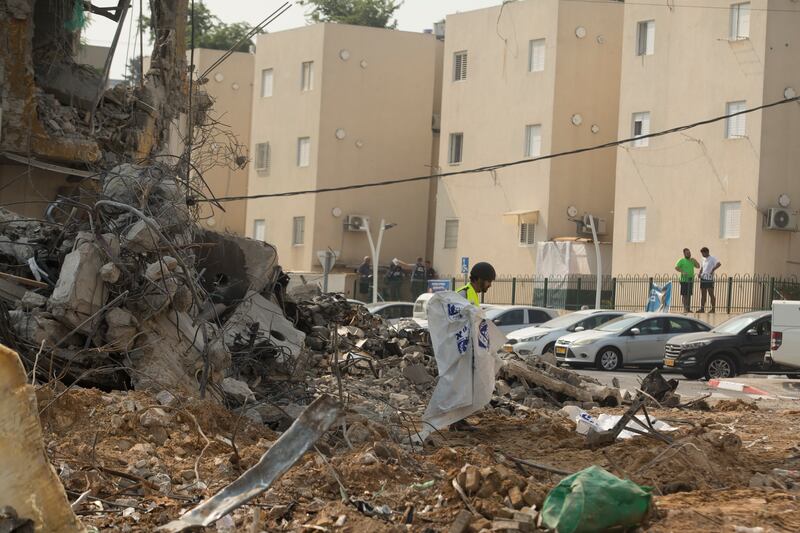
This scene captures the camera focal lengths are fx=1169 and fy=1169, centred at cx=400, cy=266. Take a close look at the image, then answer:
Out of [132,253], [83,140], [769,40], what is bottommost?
[132,253]

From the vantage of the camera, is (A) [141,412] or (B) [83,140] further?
(B) [83,140]

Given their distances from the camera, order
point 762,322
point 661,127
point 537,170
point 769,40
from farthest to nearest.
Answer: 1. point 537,170
2. point 661,127
3. point 769,40
4. point 762,322

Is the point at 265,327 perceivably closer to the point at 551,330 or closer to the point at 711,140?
the point at 551,330

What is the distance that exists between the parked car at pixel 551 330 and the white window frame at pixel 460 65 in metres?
17.6

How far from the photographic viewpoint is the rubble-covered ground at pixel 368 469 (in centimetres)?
684

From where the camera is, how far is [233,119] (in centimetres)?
5409

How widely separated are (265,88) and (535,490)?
44.6 meters

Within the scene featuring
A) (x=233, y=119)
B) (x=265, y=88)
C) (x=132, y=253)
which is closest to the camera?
(x=132, y=253)

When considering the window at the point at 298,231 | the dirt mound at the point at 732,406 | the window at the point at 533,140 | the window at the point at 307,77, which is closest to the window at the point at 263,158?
the window at the point at 298,231

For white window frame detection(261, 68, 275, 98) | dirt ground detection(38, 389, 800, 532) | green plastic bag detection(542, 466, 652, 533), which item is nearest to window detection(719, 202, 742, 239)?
white window frame detection(261, 68, 275, 98)

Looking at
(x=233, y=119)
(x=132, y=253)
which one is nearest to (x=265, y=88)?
(x=233, y=119)

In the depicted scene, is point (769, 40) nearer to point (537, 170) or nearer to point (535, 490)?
point (537, 170)

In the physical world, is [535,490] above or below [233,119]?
below

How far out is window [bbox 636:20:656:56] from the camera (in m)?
37.4
